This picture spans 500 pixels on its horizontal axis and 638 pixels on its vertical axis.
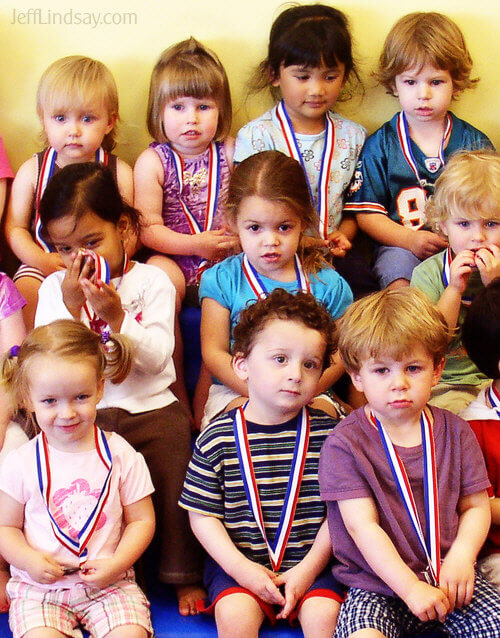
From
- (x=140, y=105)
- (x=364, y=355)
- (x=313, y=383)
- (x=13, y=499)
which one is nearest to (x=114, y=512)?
(x=13, y=499)

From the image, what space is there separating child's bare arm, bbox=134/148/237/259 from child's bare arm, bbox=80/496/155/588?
1.00 metres

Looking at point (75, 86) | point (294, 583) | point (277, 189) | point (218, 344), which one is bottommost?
point (294, 583)

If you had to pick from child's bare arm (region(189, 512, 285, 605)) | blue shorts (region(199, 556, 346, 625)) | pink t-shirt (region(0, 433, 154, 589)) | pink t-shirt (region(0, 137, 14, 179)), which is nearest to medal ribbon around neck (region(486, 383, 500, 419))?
blue shorts (region(199, 556, 346, 625))

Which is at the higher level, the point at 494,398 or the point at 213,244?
the point at 213,244

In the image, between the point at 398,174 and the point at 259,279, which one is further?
the point at 398,174

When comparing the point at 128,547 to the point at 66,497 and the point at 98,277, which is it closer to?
the point at 66,497

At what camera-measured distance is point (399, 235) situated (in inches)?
124

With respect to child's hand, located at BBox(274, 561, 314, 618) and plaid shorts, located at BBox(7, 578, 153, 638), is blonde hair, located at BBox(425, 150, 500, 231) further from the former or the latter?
plaid shorts, located at BBox(7, 578, 153, 638)

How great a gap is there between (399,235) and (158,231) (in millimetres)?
823

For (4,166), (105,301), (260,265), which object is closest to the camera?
(105,301)

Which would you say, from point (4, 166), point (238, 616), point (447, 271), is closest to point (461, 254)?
point (447, 271)

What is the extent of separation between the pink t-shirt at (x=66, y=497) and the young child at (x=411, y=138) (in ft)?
4.12

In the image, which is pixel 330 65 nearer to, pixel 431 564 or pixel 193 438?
pixel 193 438

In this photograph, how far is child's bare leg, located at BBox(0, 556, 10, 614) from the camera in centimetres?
230
